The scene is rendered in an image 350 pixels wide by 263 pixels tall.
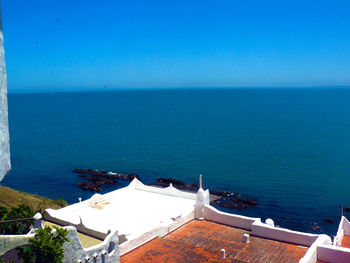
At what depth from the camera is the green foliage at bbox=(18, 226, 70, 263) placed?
1146cm

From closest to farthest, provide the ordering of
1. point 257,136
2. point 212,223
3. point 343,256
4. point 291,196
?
1. point 343,256
2. point 212,223
3. point 291,196
4. point 257,136

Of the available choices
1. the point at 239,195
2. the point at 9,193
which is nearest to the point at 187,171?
the point at 239,195

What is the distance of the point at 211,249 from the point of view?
18.9 metres

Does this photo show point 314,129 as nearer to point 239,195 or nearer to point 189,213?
point 239,195

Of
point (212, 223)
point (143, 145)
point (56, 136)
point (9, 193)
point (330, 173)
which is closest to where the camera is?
point (212, 223)

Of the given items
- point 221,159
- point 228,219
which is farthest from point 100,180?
point 228,219

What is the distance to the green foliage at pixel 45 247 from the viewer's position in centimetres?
1146

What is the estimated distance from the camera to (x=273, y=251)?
61.3 feet

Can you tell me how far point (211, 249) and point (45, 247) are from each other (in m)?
9.88

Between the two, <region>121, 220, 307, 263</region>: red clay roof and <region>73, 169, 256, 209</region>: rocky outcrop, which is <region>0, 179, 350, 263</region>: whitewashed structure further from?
<region>73, 169, 256, 209</region>: rocky outcrop

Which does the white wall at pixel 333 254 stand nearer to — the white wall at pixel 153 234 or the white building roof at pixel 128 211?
the white wall at pixel 153 234

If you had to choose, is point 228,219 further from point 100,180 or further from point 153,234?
point 100,180

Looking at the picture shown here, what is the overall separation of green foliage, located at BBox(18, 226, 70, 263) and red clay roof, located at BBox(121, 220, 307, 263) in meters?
5.74

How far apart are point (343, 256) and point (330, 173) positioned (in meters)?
46.1
